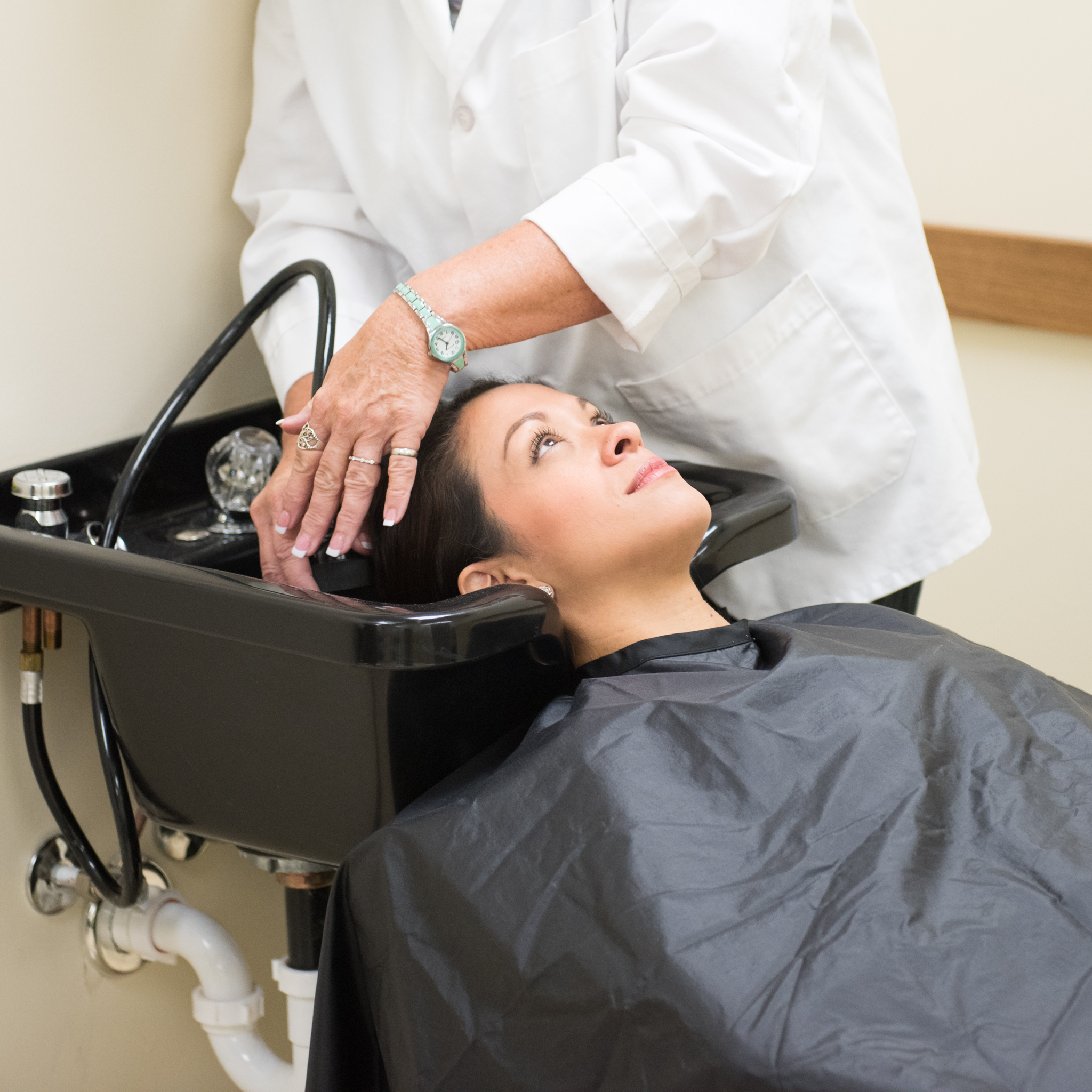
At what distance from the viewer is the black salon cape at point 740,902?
71 centimetres

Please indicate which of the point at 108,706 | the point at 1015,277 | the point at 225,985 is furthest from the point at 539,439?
the point at 1015,277

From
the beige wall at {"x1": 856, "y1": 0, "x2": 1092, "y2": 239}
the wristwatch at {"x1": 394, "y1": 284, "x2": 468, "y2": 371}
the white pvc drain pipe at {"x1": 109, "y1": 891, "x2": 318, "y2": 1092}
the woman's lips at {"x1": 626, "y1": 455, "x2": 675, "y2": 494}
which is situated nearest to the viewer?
the wristwatch at {"x1": 394, "y1": 284, "x2": 468, "y2": 371}

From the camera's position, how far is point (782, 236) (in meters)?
1.21

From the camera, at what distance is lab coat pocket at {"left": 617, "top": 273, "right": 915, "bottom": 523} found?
1.22 meters

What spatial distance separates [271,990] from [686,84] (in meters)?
1.39

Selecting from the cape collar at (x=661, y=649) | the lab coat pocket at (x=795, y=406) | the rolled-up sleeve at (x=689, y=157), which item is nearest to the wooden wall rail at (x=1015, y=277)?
the lab coat pocket at (x=795, y=406)

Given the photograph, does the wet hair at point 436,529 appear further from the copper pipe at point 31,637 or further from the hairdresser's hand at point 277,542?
the copper pipe at point 31,637

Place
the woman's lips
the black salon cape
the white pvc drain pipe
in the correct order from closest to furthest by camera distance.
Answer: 1. the black salon cape
2. the woman's lips
3. the white pvc drain pipe

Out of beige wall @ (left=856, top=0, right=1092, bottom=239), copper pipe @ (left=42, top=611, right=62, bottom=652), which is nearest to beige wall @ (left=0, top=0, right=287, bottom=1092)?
copper pipe @ (left=42, top=611, right=62, bottom=652)

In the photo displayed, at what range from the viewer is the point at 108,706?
101 cm

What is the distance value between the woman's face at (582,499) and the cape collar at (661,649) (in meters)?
0.08

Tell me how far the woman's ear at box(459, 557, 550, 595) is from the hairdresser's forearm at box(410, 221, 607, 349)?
0.23 meters

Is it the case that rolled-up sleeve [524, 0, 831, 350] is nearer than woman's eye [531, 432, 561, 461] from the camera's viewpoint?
Yes

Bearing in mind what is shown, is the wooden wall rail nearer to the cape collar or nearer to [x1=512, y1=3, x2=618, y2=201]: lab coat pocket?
[x1=512, y1=3, x2=618, y2=201]: lab coat pocket
